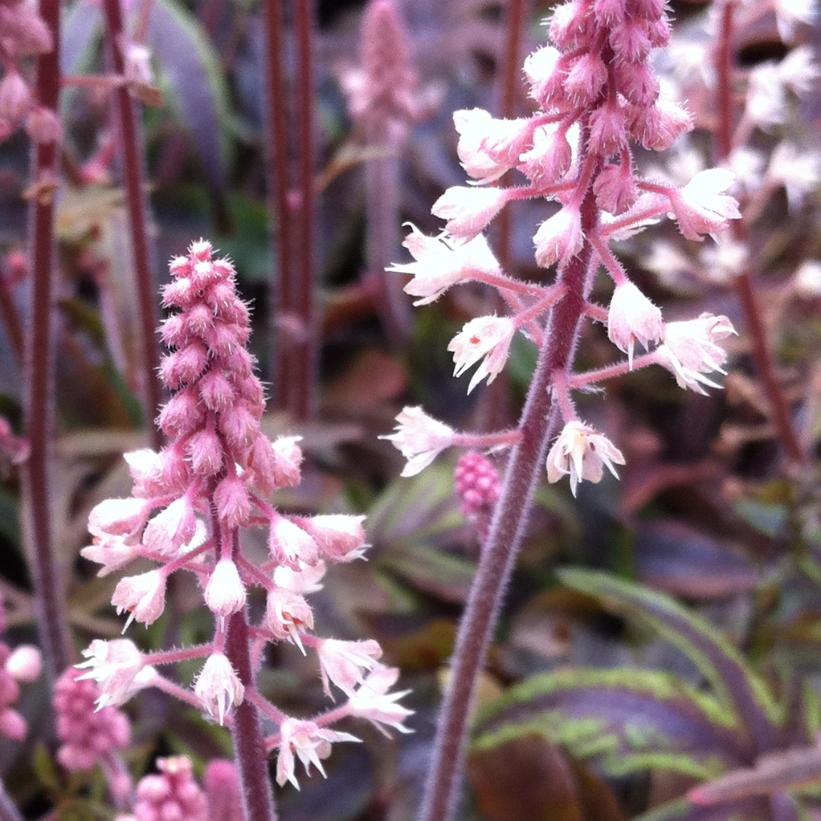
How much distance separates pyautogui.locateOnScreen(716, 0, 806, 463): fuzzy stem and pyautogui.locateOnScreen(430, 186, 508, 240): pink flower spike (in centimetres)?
142

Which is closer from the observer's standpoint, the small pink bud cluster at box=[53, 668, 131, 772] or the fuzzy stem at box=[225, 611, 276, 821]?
the fuzzy stem at box=[225, 611, 276, 821]

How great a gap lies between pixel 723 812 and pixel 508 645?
0.65 m

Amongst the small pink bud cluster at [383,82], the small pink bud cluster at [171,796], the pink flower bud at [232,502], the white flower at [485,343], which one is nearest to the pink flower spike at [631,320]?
the white flower at [485,343]

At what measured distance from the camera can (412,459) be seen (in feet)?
3.81

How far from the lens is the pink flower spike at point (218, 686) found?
3.18 ft

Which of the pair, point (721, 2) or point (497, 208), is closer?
point (497, 208)

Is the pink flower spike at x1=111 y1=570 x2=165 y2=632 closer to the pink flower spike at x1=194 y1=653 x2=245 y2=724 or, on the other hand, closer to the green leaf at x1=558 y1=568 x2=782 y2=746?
the pink flower spike at x1=194 y1=653 x2=245 y2=724

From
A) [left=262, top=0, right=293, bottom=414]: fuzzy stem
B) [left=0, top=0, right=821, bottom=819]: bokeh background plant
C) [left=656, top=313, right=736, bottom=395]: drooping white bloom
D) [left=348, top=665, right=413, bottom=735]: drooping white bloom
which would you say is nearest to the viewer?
[left=656, top=313, right=736, bottom=395]: drooping white bloom

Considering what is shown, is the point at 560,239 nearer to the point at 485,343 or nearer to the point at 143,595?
the point at 485,343

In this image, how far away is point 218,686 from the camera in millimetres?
969

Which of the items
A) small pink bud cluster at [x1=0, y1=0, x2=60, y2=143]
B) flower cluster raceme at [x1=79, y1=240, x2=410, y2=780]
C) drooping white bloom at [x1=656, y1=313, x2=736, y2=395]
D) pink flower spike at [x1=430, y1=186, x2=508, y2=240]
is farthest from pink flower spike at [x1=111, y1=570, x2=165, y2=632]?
small pink bud cluster at [x1=0, y1=0, x2=60, y2=143]

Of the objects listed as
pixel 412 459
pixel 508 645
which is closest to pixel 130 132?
pixel 412 459

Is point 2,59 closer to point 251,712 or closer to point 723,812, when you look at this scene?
point 251,712

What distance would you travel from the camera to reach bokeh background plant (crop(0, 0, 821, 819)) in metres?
1.91
